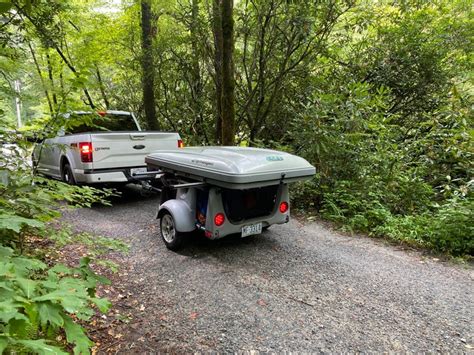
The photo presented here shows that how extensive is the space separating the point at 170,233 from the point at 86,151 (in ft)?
8.49

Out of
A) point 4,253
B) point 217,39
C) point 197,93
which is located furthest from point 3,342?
point 197,93

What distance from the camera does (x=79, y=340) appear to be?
47.6 inches

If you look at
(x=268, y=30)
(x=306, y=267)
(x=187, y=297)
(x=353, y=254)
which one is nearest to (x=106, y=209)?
(x=187, y=297)

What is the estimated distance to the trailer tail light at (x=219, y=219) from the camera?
370 cm

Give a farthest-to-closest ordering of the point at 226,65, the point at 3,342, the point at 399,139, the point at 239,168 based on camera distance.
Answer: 1. the point at 399,139
2. the point at 226,65
3. the point at 239,168
4. the point at 3,342

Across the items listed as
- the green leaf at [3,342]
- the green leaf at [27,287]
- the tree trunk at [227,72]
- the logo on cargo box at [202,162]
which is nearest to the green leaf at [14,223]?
the green leaf at [27,287]

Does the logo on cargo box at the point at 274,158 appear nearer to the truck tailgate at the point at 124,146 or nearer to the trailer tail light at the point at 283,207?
the trailer tail light at the point at 283,207

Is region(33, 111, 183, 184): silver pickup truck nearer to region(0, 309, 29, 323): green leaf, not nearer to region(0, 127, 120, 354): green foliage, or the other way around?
region(0, 127, 120, 354): green foliage

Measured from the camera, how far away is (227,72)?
22.1ft

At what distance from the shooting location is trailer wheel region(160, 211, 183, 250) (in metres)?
3.99

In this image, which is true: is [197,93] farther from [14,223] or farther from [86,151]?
[14,223]

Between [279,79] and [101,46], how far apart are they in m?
7.25

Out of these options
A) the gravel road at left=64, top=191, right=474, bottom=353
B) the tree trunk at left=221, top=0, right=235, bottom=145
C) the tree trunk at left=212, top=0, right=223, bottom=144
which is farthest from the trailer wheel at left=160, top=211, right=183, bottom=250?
the tree trunk at left=212, top=0, right=223, bottom=144

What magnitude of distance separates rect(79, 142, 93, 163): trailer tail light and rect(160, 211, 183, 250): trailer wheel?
87.9 inches
